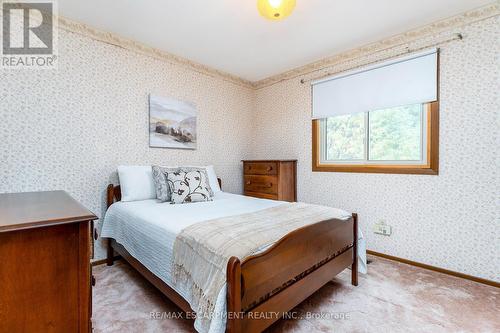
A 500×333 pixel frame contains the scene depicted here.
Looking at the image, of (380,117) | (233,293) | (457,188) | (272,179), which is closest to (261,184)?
(272,179)

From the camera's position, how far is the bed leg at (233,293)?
3.50 feet

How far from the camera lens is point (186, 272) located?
134cm

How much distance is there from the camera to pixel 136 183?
244 cm

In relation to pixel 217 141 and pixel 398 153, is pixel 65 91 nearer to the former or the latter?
pixel 217 141

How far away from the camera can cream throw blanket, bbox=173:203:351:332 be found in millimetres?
1164

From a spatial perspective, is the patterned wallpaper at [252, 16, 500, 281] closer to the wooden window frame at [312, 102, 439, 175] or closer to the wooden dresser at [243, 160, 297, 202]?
the wooden window frame at [312, 102, 439, 175]

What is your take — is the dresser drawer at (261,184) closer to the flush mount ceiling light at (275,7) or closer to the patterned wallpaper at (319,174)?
the patterned wallpaper at (319,174)

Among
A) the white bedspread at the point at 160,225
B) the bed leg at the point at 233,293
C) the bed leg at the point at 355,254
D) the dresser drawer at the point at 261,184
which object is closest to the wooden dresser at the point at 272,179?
the dresser drawer at the point at 261,184

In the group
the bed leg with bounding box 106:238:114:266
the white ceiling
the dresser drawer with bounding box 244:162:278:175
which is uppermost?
the white ceiling

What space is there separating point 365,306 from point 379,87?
2.15 m

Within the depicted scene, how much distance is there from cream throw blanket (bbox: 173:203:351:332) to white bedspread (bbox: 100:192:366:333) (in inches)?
2.7

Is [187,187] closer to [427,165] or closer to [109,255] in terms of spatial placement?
[109,255]

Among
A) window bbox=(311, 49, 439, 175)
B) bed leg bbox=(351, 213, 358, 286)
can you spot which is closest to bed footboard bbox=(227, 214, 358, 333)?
bed leg bbox=(351, 213, 358, 286)

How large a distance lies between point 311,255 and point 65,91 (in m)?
2.60
